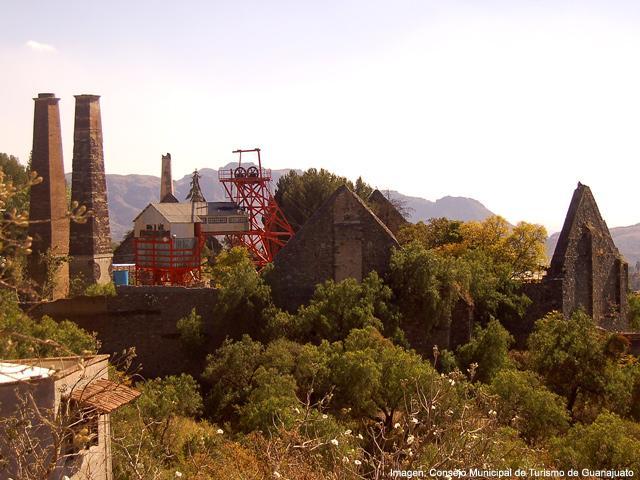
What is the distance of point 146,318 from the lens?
2491 cm

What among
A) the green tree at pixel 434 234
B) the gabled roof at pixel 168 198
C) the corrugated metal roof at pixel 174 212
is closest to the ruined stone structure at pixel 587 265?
the green tree at pixel 434 234

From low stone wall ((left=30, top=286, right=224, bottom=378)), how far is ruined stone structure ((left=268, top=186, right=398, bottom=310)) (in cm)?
220

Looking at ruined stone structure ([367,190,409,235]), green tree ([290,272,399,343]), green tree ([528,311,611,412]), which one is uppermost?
ruined stone structure ([367,190,409,235])

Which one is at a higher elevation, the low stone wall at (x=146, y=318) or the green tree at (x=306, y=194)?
the green tree at (x=306, y=194)

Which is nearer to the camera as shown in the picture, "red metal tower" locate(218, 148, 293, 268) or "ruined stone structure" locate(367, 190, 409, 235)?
"ruined stone structure" locate(367, 190, 409, 235)

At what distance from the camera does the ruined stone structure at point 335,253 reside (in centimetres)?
2502

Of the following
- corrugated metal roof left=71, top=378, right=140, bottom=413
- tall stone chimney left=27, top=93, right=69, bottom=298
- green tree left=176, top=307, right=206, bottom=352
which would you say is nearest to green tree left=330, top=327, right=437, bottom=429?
corrugated metal roof left=71, top=378, right=140, bottom=413

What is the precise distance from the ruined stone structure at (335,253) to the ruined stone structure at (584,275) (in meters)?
5.24

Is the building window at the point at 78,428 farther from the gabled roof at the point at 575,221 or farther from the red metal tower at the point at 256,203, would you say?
the red metal tower at the point at 256,203

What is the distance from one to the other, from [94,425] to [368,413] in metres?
6.26

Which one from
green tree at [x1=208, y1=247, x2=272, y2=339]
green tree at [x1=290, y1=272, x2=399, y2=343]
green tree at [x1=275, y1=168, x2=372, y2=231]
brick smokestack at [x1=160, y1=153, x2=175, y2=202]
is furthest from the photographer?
brick smokestack at [x1=160, y1=153, x2=175, y2=202]

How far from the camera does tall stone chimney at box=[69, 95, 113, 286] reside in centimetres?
3344

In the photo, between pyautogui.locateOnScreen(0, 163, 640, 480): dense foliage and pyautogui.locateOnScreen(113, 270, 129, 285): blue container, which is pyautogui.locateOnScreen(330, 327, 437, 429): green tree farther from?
pyautogui.locateOnScreen(113, 270, 129, 285): blue container

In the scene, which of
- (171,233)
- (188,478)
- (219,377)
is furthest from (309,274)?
(171,233)
